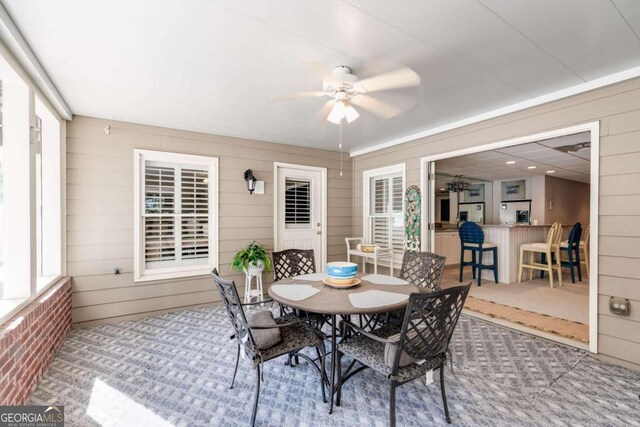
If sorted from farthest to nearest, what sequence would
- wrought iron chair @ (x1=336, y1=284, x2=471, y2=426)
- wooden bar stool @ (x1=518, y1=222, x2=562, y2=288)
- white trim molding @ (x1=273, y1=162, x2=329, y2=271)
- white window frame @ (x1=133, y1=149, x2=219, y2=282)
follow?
wooden bar stool @ (x1=518, y1=222, x2=562, y2=288) → white trim molding @ (x1=273, y1=162, x2=329, y2=271) → white window frame @ (x1=133, y1=149, x2=219, y2=282) → wrought iron chair @ (x1=336, y1=284, x2=471, y2=426)

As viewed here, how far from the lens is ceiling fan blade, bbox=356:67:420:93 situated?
2373 millimetres

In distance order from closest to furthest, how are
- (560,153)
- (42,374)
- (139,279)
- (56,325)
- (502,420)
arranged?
1. (502,420)
2. (42,374)
3. (56,325)
4. (139,279)
5. (560,153)

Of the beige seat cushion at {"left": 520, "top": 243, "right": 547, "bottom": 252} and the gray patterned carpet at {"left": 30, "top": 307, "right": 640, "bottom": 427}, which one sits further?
the beige seat cushion at {"left": 520, "top": 243, "right": 547, "bottom": 252}

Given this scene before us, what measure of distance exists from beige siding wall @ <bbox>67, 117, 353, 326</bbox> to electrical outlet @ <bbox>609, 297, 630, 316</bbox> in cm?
424

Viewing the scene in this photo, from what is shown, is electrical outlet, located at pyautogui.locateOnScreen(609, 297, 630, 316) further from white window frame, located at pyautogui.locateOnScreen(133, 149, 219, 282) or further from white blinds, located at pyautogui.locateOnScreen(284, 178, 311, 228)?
white window frame, located at pyautogui.locateOnScreen(133, 149, 219, 282)

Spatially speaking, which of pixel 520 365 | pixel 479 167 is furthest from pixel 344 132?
pixel 479 167

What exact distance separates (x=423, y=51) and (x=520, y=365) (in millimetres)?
2784

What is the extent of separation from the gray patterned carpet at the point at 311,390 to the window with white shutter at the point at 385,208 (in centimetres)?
202

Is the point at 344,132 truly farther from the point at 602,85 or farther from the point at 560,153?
the point at 560,153

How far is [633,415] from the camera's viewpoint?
1.93 m

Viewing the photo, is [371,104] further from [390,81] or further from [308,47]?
[308,47]

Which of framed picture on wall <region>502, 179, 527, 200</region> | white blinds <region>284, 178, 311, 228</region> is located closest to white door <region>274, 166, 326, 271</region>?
white blinds <region>284, 178, 311, 228</region>

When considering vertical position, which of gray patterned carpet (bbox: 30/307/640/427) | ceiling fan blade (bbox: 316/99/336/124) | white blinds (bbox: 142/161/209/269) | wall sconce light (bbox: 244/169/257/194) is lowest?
gray patterned carpet (bbox: 30/307/640/427)

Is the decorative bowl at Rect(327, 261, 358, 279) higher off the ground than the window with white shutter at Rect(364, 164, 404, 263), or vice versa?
the window with white shutter at Rect(364, 164, 404, 263)
